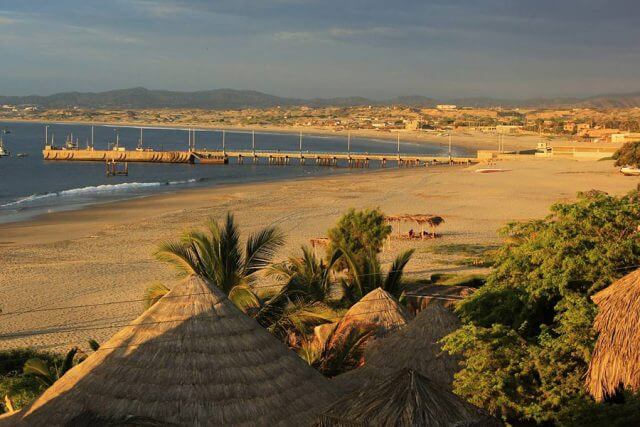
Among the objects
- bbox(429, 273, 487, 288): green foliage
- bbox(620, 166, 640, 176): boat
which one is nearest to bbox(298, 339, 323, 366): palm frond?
bbox(429, 273, 487, 288): green foliage

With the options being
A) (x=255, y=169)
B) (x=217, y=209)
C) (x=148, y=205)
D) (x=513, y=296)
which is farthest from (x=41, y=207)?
(x=513, y=296)

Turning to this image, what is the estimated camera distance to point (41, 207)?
1811 inches

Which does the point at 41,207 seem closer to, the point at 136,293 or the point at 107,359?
the point at 136,293

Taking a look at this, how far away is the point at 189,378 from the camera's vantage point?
312 inches

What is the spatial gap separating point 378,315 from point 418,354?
1909 millimetres

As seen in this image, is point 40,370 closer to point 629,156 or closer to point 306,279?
point 306,279

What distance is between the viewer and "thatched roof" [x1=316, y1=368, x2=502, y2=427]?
6.82 metres

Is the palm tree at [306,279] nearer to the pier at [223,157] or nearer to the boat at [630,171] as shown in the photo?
the boat at [630,171]

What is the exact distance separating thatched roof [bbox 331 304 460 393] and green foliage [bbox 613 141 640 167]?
173 ft

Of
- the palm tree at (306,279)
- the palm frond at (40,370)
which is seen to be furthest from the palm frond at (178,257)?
the palm frond at (40,370)

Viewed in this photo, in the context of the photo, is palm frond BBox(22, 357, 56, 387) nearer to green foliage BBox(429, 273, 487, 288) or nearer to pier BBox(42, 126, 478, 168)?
green foliage BBox(429, 273, 487, 288)

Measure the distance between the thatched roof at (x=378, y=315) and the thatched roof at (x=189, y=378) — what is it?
325 centimetres

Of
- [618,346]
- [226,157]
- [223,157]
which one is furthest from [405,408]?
[223,157]

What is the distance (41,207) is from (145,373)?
40773 millimetres
